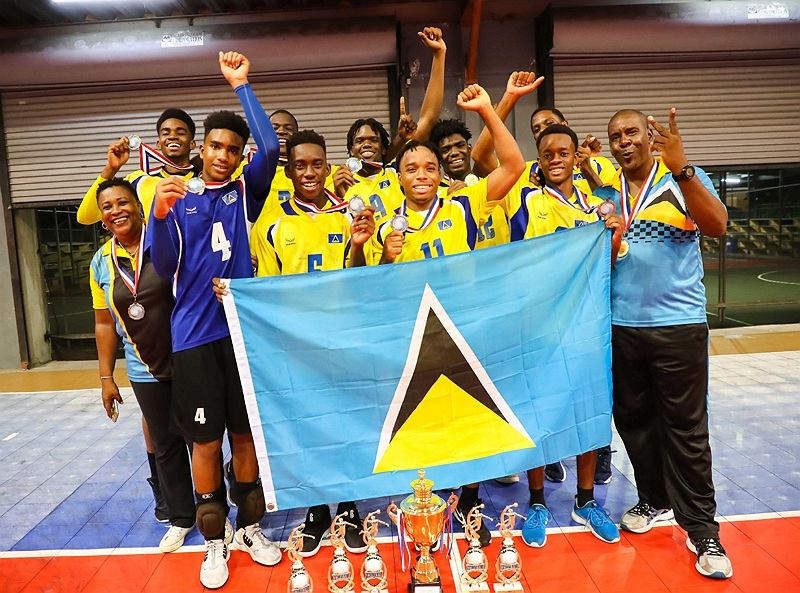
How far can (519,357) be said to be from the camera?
110 inches

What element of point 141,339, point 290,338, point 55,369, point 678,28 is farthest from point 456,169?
point 55,369

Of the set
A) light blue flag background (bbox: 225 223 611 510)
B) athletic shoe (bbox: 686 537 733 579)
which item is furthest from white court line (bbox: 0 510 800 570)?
light blue flag background (bbox: 225 223 611 510)

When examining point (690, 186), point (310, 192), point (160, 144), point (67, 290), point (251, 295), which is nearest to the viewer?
point (690, 186)

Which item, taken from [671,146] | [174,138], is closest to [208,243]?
[174,138]

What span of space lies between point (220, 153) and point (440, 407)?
151cm

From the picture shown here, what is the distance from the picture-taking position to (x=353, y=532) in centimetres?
301

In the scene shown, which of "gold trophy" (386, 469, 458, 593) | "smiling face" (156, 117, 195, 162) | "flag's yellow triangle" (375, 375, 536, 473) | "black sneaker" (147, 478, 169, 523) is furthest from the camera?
"smiling face" (156, 117, 195, 162)

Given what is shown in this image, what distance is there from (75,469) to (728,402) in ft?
16.5

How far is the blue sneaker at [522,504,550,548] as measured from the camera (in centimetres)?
287

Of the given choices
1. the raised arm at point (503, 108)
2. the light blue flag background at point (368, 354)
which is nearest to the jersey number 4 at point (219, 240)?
the light blue flag background at point (368, 354)

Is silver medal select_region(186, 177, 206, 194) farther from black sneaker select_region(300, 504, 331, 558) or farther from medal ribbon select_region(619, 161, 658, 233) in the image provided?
medal ribbon select_region(619, 161, 658, 233)

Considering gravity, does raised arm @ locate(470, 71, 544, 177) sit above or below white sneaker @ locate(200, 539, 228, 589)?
above

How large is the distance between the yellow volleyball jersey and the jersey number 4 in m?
0.69

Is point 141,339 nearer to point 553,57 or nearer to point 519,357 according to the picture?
point 519,357
